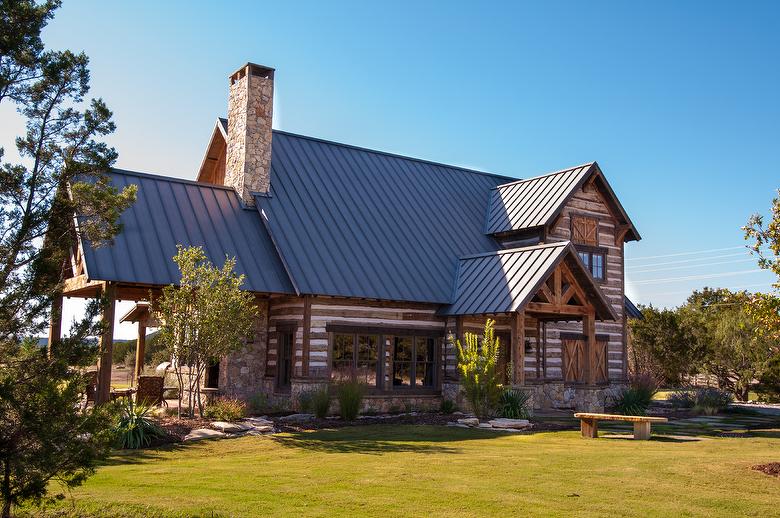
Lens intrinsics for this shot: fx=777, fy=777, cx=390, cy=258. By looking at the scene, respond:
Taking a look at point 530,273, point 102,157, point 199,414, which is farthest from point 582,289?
point 102,157

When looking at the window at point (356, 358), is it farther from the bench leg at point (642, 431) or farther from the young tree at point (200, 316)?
the bench leg at point (642, 431)

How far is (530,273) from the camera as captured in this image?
2247cm

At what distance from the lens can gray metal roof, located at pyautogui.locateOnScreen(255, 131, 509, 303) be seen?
23.0 m

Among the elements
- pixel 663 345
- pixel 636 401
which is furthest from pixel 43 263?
pixel 663 345

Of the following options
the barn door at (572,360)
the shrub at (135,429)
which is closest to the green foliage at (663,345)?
the barn door at (572,360)

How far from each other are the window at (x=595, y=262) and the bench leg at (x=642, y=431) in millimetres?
12267

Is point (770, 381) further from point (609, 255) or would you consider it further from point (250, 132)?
point (250, 132)

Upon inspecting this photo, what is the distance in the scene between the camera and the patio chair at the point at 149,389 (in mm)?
20812

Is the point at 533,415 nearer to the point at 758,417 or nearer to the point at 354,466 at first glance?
the point at 758,417

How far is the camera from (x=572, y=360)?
27.6 m

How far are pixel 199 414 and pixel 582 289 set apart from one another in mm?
11769

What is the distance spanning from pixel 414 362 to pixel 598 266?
9519mm

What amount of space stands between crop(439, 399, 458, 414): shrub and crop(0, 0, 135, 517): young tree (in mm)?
15013

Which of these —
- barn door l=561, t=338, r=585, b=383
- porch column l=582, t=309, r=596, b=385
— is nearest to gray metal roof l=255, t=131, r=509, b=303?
porch column l=582, t=309, r=596, b=385
